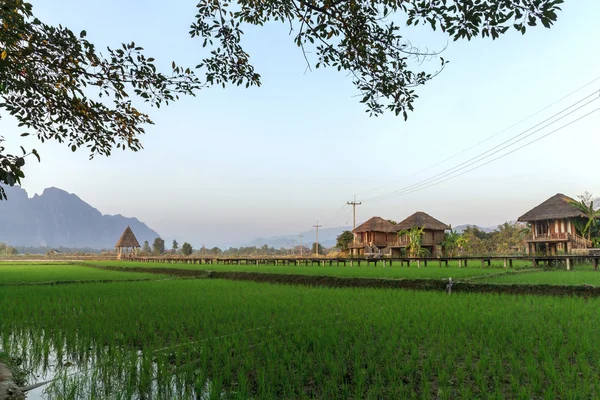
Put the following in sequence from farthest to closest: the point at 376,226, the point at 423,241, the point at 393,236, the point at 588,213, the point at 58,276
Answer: the point at 393,236
the point at 376,226
the point at 423,241
the point at 588,213
the point at 58,276

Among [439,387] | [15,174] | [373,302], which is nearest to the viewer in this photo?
[15,174]

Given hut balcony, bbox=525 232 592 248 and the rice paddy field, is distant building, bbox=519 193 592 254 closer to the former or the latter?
hut balcony, bbox=525 232 592 248

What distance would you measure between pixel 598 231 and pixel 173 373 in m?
28.6

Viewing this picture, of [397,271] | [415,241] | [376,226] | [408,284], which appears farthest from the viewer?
[376,226]

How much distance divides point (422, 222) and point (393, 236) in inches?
249

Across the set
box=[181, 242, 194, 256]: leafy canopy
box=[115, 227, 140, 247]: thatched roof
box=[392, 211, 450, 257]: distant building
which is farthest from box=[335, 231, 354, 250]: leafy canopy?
box=[181, 242, 194, 256]: leafy canopy

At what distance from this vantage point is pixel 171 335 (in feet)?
18.0

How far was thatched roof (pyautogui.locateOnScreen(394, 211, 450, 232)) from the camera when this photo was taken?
105 ft

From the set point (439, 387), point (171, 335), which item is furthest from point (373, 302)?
point (439, 387)

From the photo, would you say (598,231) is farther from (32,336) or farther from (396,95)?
(32,336)

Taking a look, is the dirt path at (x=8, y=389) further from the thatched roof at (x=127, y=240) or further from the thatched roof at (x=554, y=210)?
the thatched roof at (x=127, y=240)

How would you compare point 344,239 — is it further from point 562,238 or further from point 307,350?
point 307,350

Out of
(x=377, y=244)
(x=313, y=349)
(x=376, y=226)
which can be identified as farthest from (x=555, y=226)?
(x=313, y=349)

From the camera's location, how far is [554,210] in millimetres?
24438
